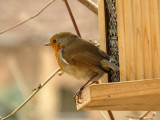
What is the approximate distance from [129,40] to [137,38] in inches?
2.2

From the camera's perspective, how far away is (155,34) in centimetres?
290

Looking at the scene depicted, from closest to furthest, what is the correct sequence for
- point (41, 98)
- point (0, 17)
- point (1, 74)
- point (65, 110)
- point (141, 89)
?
point (141, 89) → point (0, 17) → point (41, 98) → point (1, 74) → point (65, 110)

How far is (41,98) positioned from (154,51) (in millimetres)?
4878

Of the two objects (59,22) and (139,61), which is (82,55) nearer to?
(139,61)

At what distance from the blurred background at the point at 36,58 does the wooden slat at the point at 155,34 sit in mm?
958

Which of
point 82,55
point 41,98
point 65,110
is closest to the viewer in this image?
point 82,55

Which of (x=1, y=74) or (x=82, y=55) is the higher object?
(x=1, y=74)

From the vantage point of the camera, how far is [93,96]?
106 inches

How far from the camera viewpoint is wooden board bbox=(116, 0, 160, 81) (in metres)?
2.89

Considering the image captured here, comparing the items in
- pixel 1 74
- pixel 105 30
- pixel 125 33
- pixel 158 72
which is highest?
pixel 1 74

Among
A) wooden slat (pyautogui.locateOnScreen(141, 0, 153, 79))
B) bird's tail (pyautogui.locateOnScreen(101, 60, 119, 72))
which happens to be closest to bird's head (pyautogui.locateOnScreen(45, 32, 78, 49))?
bird's tail (pyautogui.locateOnScreen(101, 60, 119, 72))

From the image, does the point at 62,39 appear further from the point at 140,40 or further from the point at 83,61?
the point at 140,40

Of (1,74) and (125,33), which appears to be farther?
(1,74)

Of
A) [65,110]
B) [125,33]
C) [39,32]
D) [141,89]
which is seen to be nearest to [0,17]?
[39,32]
